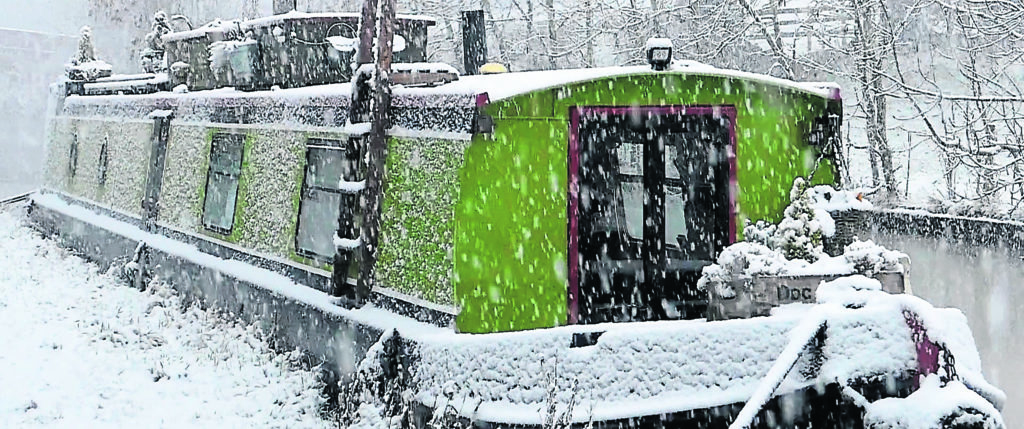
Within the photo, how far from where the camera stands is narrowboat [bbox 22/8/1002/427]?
14.7 ft

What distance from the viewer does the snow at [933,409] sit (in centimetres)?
407

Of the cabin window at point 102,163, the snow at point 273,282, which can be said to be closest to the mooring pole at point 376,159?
the snow at point 273,282

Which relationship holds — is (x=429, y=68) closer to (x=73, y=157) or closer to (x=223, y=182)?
(x=223, y=182)

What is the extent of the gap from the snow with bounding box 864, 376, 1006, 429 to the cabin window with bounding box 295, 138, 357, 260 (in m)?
3.43

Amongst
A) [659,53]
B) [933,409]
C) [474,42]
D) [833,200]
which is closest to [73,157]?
[474,42]

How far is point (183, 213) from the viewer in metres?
8.99

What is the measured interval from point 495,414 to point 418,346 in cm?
76

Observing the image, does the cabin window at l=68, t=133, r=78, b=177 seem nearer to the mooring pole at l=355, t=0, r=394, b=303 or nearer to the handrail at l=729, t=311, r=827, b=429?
the mooring pole at l=355, t=0, r=394, b=303

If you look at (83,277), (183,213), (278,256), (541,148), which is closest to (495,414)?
(541,148)

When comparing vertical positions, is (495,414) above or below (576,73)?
below

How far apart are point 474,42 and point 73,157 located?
684cm

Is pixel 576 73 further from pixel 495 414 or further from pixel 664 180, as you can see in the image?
pixel 495 414

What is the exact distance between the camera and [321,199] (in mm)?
6605

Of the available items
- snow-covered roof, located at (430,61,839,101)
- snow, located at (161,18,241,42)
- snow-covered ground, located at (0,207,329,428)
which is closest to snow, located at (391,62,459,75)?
snow-covered roof, located at (430,61,839,101)
